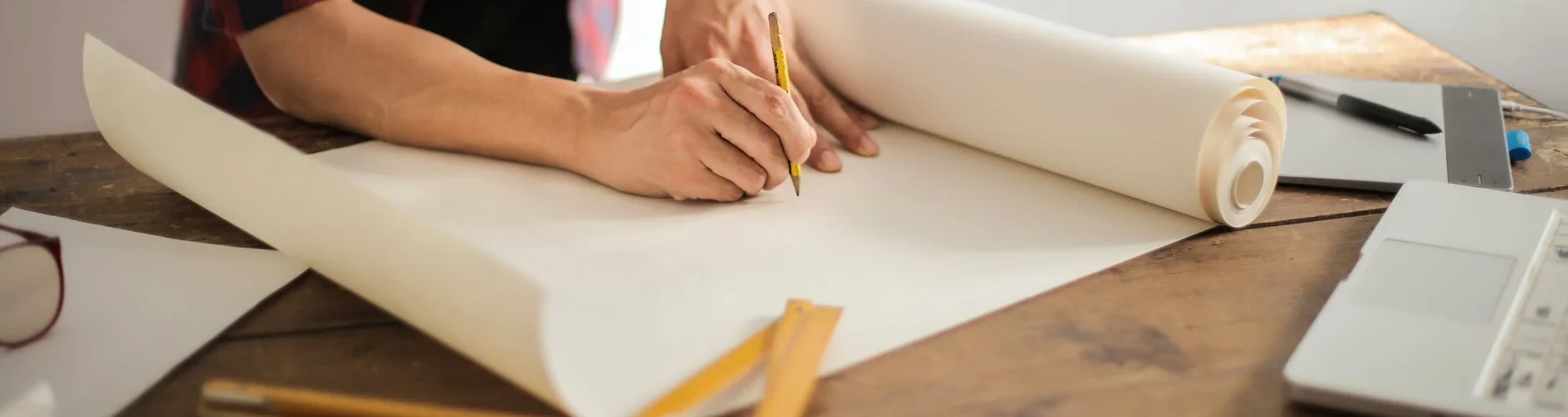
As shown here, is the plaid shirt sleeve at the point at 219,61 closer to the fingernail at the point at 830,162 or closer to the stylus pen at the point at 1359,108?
the fingernail at the point at 830,162


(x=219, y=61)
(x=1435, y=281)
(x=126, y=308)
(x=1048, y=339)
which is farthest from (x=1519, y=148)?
(x=219, y=61)

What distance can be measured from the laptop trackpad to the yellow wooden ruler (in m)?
0.31

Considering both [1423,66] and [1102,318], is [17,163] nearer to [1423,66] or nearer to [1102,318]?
[1102,318]

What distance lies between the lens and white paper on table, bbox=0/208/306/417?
0.62 metres

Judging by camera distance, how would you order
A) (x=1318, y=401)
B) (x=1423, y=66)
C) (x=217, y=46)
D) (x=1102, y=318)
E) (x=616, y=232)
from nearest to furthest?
(x=1318, y=401)
(x=1102, y=318)
(x=616, y=232)
(x=1423, y=66)
(x=217, y=46)

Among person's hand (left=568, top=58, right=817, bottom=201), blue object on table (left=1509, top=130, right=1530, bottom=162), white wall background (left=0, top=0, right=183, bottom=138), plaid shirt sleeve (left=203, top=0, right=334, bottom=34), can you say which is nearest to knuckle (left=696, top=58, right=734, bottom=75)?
person's hand (left=568, top=58, right=817, bottom=201)

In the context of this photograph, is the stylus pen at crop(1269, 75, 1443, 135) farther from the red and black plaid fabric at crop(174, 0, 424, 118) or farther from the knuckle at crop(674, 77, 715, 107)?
the red and black plaid fabric at crop(174, 0, 424, 118)

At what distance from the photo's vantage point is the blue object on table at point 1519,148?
91 cm

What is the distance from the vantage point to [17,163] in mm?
952

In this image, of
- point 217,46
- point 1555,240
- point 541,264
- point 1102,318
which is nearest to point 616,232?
point 541,264

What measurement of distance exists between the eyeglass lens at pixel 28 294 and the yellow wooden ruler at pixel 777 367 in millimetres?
365

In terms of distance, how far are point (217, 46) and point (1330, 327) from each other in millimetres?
1204

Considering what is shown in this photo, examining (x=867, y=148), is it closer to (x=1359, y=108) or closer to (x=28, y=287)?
(x=1359, y=108)

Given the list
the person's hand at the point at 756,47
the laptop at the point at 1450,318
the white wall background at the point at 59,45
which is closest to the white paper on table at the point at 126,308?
the person's hand at the point at 756,47
